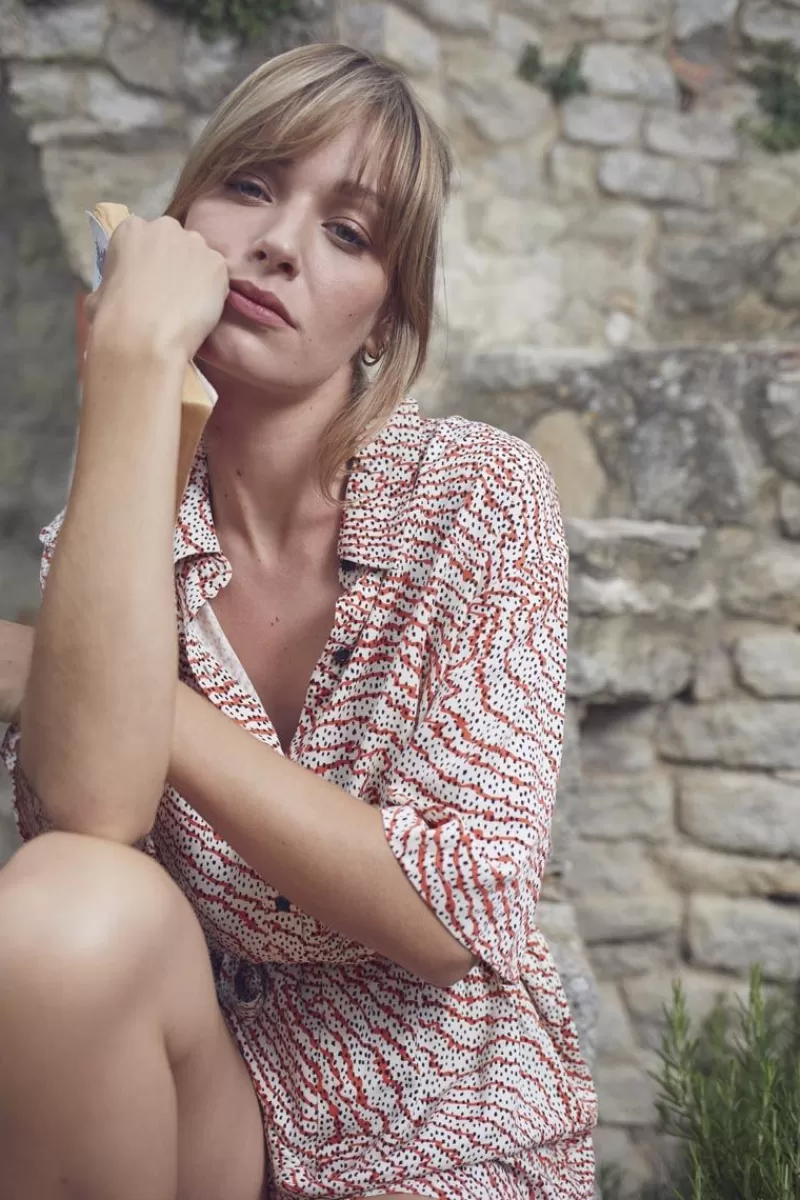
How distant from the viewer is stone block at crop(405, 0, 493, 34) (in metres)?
2.41

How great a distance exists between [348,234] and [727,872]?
144 centimetres

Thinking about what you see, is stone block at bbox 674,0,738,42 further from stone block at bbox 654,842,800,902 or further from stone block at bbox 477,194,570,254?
stone block at bbox 654,842,800,902

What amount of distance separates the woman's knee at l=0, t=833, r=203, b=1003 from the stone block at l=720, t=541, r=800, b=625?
4.76 ft

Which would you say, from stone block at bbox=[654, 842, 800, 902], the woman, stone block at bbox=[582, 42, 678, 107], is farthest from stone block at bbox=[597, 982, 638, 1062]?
stone block at bbox=[582, 42, 678, 107]

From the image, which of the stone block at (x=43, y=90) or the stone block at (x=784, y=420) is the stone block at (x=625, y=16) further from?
the stone block at (x=43, y=90)

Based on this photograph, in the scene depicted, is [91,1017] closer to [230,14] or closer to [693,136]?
[230,14]

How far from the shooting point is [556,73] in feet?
8.48

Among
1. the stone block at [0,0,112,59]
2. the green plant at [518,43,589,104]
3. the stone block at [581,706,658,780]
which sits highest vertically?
the green plant at [518,43,589,104]

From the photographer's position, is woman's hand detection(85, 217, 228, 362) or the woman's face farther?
the woman's face

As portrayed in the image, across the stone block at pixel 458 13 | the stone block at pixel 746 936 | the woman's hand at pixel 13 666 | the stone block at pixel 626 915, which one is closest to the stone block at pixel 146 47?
the stone block at pixel 458 13

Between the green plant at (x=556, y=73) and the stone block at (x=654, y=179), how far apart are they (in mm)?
153

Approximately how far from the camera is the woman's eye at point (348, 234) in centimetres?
129

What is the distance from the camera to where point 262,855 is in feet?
3.50

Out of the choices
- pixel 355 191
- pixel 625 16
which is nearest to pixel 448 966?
pixel 355 191
